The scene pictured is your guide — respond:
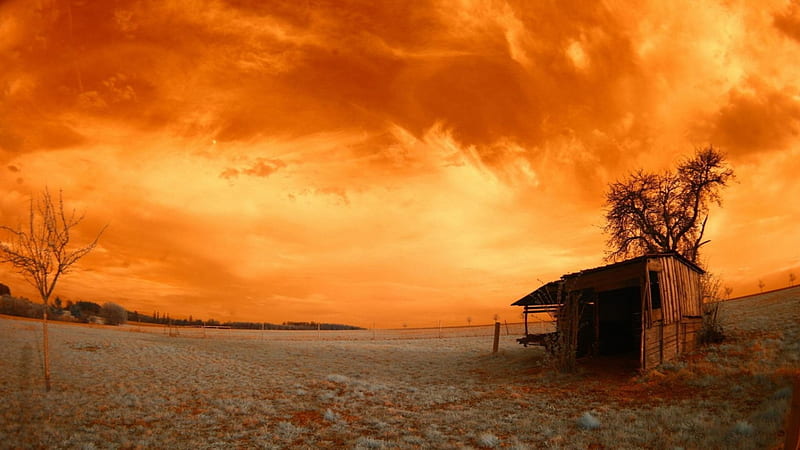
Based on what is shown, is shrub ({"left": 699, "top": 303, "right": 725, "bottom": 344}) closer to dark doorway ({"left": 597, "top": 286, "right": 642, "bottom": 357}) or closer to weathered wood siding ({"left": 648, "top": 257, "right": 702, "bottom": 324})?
weathered wood siding ({"left": 648, "top": 257, "right": 702, "bottom": 324})

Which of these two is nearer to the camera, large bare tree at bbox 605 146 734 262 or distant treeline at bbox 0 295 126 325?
large bare tree at bbox 605 146 734 262

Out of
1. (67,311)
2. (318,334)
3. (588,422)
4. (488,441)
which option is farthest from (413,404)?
(67,311)

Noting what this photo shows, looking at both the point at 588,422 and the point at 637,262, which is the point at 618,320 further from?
the point at 588,422

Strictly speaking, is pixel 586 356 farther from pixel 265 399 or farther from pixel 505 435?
pixel 265 399

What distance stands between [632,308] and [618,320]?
1.02 meters

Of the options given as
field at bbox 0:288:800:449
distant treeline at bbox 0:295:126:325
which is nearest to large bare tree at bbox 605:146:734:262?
field at bbox 0:288:800:449

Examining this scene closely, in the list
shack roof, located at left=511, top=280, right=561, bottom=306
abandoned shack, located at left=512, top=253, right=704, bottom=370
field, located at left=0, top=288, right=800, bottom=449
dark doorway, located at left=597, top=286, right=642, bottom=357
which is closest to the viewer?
field, located at left=0, top=288, right=800, bottom=449

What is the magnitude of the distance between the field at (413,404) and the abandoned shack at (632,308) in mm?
1165

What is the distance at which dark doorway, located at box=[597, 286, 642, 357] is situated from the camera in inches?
917

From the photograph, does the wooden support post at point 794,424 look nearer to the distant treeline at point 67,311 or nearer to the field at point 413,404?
the field at point 413,404

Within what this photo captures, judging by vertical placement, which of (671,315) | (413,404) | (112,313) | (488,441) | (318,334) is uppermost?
(671,315)

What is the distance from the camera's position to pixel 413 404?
49.4 ft

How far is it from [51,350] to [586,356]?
32527mm

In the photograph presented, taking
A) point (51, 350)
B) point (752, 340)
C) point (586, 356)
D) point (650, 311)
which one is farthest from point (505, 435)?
point (51, 350)
